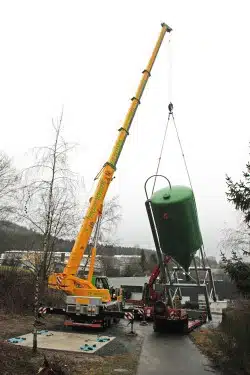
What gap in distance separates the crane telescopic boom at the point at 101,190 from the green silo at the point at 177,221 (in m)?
2.97

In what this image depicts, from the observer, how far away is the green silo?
41.1 feet

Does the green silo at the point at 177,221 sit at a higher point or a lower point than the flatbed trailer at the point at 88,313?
higher

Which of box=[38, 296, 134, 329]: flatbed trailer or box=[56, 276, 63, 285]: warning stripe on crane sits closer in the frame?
box=[56, 276, 63, 285]: warning stripe on crane

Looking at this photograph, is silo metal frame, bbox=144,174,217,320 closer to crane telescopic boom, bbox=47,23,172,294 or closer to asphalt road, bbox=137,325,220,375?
asphalt road, bbox=137,325,220,375

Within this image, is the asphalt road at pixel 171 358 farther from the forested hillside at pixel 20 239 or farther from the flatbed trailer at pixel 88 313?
the forested hillside at pixel 20 239

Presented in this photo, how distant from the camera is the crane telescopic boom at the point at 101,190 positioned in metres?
14.7

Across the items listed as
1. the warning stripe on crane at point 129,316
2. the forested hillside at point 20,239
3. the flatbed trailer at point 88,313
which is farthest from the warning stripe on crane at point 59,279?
the warning stripe on crane at point 129,316

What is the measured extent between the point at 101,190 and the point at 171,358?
23.6ft

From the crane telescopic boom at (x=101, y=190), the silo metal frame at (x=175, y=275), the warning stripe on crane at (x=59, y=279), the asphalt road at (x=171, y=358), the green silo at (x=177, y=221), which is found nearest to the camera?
the asphalt road at (x=171, y=358)

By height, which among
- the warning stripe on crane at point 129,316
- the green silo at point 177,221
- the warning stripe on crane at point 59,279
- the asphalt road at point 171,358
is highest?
the green silo at point 177,221

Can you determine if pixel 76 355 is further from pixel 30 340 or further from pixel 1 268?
pixel 1 268

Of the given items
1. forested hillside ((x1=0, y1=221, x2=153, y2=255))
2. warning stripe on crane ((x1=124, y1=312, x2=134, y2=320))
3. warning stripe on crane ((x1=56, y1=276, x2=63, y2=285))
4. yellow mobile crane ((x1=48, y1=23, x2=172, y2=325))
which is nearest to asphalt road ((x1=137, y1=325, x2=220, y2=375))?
warning stripe on crane ((x1=124, y1=312, x2=134, y2=320))

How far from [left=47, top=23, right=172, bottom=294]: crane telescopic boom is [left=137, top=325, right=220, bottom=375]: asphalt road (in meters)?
4.03

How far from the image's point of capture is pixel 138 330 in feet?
54.5
